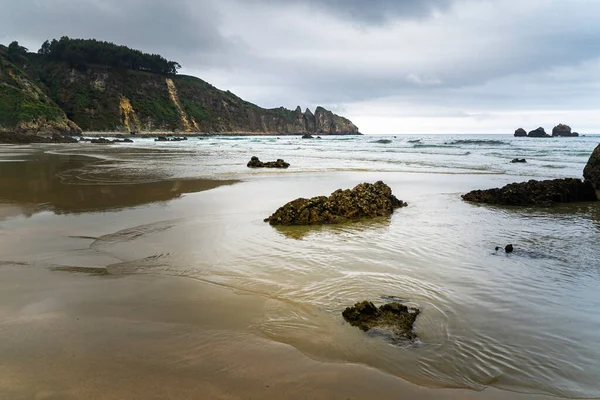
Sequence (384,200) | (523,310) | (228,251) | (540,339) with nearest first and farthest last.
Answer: (540,339) < (523,310) < (228,251) < (384,200)

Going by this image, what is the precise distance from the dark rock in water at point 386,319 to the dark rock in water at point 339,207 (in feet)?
13.5

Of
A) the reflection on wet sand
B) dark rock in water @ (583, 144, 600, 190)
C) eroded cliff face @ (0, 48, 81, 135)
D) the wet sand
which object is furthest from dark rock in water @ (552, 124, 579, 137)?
the wet sand

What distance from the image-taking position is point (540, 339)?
130 inches

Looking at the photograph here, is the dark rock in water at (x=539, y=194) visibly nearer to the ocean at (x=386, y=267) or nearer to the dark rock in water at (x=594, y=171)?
the ocean at (x=386, y=267)

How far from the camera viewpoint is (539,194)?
33.8 feet

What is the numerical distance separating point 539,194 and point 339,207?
6.12 meters

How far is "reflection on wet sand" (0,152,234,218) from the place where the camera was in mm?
8719

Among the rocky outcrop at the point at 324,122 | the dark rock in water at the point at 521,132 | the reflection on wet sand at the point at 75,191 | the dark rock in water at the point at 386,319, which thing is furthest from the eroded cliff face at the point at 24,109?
the rocky outcrop at the point at 324,122

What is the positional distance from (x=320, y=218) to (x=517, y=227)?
4.04 meters

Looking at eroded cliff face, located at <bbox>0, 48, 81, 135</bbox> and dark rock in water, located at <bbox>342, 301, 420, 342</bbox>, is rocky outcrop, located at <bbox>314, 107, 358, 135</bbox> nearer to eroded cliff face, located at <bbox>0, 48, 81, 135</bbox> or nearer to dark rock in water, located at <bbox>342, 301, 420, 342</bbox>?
eroded cliff face, located at <bbox>0, 48, 81, 135</bbox>

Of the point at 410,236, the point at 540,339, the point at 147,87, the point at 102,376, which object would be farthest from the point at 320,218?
the point at 147,87

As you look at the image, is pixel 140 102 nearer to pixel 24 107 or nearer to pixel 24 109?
pixel 24 107

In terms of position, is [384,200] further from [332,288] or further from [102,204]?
[102,204]

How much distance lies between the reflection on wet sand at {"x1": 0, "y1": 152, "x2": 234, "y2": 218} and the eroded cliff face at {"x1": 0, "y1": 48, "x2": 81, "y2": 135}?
5583 cm
